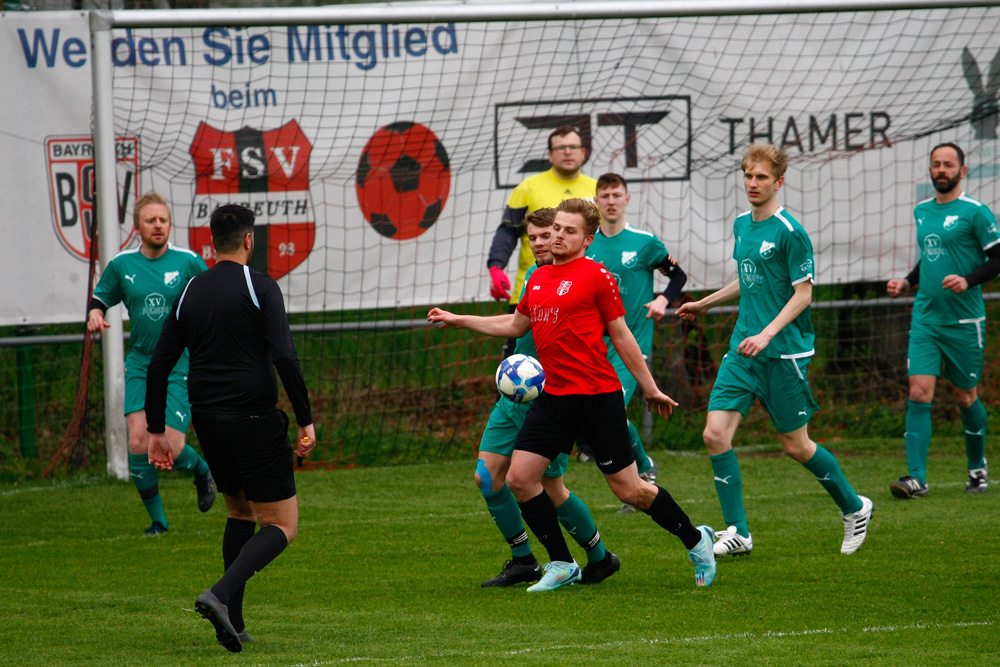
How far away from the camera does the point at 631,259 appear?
7.86m

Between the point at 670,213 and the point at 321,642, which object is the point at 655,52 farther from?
the point at 321,642

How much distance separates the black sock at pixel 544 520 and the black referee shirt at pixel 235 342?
146cm

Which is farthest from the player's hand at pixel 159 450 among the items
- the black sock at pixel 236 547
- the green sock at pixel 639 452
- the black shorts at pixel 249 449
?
the green sock at pixel 639 452

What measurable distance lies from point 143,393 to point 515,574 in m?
3.02

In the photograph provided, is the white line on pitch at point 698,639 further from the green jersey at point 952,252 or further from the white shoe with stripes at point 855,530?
the green jersey at point 952,252

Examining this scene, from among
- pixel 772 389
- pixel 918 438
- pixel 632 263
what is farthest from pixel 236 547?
pixel 918 438

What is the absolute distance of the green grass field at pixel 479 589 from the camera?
15.4 ft

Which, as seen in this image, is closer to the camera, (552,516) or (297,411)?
(297,411)

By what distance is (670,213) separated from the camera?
11258 mm

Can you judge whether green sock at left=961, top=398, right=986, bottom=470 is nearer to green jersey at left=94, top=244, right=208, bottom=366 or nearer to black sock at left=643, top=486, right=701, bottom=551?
black sock at left=643, top=486, right=701, bottom=551

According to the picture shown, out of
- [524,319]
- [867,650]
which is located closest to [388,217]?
[524,319]

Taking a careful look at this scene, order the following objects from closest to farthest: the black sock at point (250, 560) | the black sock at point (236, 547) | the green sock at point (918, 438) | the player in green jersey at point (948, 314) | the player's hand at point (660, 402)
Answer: the black sock at point (250, 560), the black sock at point (236, 547), the player's hand at point (660, 402), the player in green jersey at point (948, 314), the green sock at point (918, 438)

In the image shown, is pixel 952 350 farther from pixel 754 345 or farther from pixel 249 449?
pixel 249 449

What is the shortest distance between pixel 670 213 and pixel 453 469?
10.3 ft
